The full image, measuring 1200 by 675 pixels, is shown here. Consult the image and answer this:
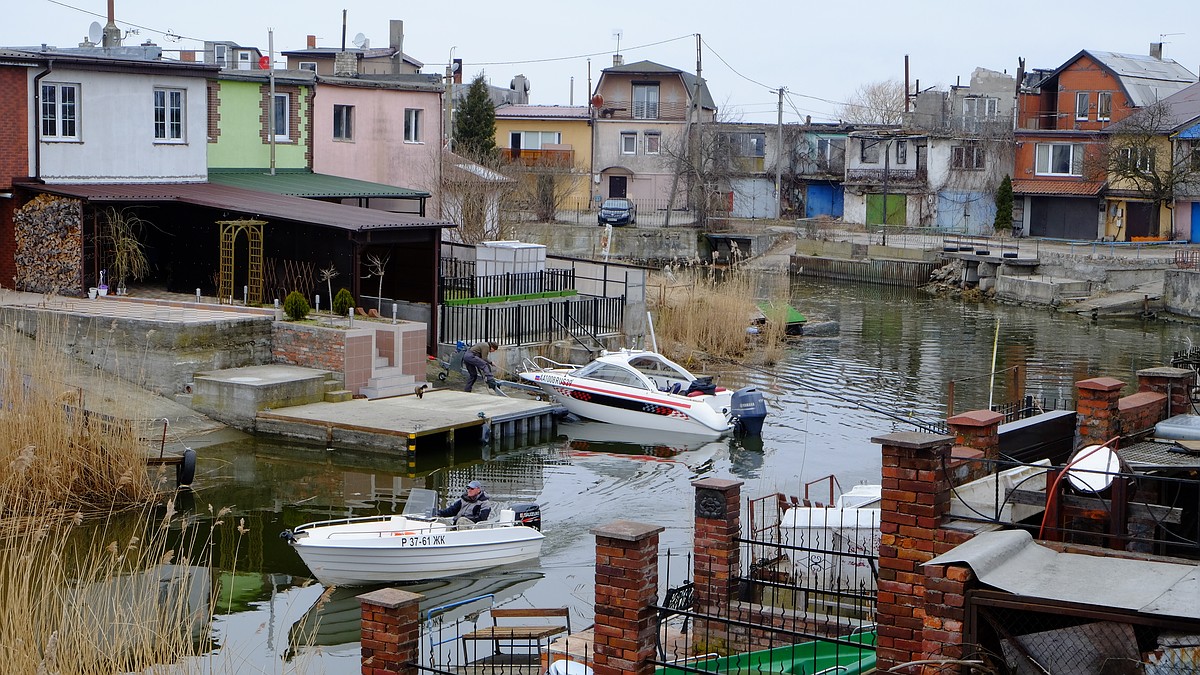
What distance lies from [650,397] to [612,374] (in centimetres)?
118

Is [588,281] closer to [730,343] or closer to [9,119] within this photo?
[730,343]

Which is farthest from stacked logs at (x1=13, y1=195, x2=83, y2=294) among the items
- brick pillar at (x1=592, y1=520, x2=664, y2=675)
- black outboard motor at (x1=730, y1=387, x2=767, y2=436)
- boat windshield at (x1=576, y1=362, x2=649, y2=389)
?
brick pillar at (x1=592, y1=520, x2=664, y2=675)

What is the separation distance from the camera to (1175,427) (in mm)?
12898

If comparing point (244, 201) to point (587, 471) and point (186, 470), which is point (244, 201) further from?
point (587, 471)

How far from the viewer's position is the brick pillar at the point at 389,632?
10.6 m

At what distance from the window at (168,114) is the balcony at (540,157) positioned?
38.3 m

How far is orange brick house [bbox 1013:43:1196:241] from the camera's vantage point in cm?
6400

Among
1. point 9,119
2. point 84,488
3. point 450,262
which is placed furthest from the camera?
point 450,262

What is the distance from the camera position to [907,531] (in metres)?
10.3

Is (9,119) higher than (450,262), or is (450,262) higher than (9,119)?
(9,119)

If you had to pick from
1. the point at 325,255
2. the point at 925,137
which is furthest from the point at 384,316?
the point at 925,137

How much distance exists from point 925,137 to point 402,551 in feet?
192

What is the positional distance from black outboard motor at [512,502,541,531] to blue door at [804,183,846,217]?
198 feet

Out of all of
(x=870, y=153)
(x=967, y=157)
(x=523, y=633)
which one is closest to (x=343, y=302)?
(x=523, y=633)
